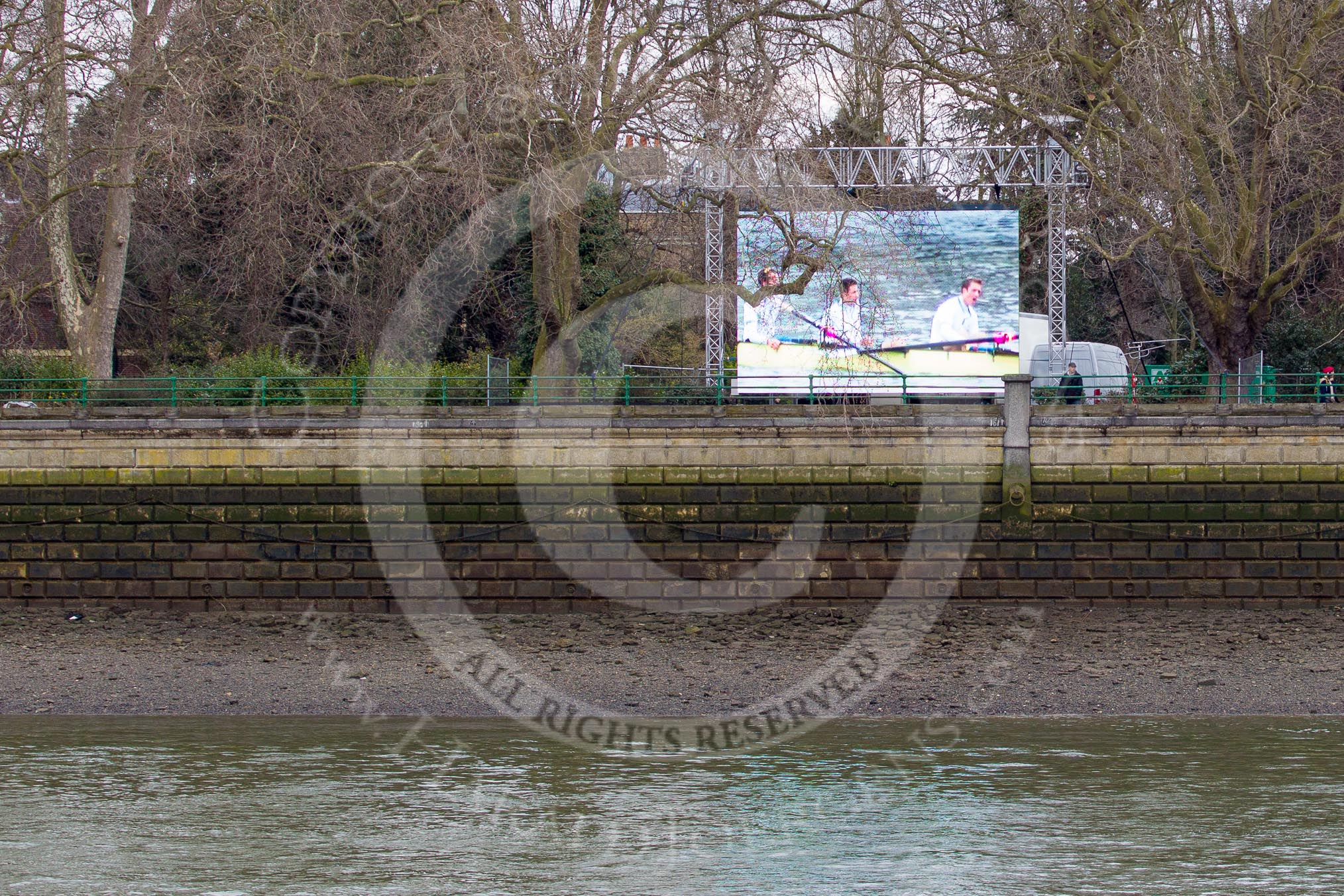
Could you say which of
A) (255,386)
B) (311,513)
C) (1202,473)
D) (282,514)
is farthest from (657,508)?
(1202,473)

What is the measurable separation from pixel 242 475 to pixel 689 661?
709 centimetres

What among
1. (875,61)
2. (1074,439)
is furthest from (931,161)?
(1074,439)

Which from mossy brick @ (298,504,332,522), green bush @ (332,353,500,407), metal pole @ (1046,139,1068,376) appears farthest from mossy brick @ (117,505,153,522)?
metal pole @ (1046,139,1068,376)

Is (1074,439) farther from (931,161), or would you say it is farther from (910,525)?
(931,161)

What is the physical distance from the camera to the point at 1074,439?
65.3ft

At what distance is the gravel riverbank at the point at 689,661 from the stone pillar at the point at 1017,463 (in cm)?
115

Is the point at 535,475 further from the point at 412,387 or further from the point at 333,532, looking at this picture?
the point at 333,532

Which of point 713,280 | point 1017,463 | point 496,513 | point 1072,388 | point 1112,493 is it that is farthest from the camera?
point 713,280

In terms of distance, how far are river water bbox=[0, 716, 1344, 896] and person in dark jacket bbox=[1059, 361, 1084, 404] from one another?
6.27m

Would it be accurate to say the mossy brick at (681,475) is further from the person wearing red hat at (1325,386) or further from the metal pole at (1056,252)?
the metal pole at (1056,252)

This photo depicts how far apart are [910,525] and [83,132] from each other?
15.4 metres

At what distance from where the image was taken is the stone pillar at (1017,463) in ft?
65.0

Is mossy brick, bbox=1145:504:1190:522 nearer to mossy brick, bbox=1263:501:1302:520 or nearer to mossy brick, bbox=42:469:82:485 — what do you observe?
mossy brick, bbox=1263:501:1302:520

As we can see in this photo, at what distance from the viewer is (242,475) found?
20188mm
